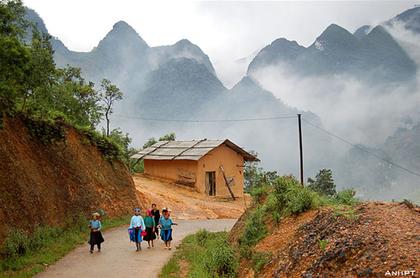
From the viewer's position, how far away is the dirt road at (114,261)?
1032cm

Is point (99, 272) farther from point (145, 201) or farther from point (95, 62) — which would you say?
point (95, 62)

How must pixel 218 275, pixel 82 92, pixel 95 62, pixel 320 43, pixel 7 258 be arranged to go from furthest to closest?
pixel 320 43, pixel 95 62, pixel 82 92, pixel 7 258, pixel 218 275

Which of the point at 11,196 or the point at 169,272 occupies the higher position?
the point at 11,196

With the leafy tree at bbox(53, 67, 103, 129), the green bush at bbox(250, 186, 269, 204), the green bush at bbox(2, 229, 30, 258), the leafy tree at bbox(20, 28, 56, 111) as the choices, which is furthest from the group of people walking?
the leafy tree at bbox(53, 67, 103, 129)

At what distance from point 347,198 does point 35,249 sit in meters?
9.09

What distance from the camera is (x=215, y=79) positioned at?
442ft

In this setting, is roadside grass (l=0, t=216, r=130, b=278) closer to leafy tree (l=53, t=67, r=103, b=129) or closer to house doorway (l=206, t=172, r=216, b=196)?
leafy tree (l=53, t=67, r=103, b=129)

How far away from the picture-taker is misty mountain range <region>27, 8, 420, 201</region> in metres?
119

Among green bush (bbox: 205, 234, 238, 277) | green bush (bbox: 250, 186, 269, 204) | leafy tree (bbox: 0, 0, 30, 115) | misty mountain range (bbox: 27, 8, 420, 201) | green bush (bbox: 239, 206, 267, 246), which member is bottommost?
green bush (bbox: 205, 234, 238, 277)

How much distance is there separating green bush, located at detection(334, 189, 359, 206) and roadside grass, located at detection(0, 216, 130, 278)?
787cm

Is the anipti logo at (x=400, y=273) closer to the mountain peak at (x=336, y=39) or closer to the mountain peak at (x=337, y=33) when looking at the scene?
the mountain peak at (x=336, y=39)

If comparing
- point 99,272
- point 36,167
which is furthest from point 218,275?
point 36,167

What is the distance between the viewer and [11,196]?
12.6m

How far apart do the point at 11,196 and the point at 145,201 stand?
1265 centimetres
